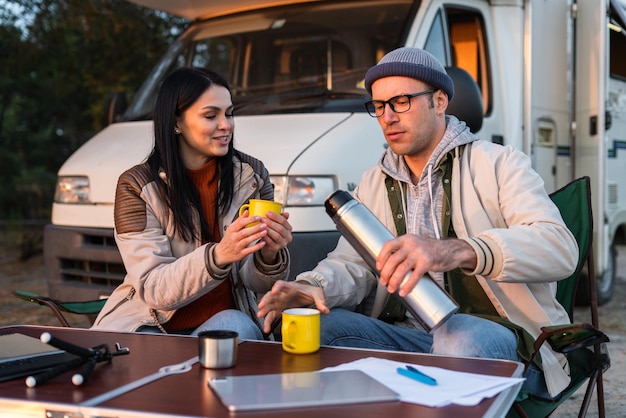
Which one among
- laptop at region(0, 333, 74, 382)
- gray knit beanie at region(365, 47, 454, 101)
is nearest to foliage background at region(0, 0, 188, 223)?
gray knit beanie at region(365, 47, 454, 101)

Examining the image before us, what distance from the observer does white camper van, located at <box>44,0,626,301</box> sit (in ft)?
14.6

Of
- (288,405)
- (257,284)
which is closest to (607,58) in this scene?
(257,284)

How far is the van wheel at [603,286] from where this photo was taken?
6920 mm

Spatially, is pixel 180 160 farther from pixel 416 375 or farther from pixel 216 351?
pixel 416 375

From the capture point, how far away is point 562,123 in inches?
245

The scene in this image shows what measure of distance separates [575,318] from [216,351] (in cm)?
529

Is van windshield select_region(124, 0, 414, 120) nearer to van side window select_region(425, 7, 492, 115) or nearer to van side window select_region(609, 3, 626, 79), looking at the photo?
van side window select_region(425, 7, 492, 115)

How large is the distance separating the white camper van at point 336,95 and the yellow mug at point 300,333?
5.85 feet

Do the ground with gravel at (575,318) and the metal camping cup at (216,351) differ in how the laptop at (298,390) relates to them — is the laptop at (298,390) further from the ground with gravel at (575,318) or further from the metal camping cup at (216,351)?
the ground with gravel at (575,318)

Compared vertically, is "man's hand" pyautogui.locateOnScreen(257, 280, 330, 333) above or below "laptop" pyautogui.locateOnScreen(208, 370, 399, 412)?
above

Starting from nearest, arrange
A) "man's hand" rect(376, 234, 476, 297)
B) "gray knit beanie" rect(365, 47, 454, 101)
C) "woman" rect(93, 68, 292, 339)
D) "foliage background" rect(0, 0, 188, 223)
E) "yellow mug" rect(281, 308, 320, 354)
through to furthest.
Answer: "man's hand" rect(376, 234, 476, 297) < "yellow mug" rect(281, 308, 320, 354) < "woman" rect(93, 68, 292, 339) < "gray knit beanie" rect(365, 47, 454, 101) < "foliage background" rect(0, 0, 188, 223)

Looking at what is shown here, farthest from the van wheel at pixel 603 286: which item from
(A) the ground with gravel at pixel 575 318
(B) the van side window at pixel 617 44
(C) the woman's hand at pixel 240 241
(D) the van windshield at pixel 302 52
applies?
(C) the woman's hand at pixel 240 241

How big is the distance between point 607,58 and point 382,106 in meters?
3.81

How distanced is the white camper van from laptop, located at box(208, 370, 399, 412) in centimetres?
211
